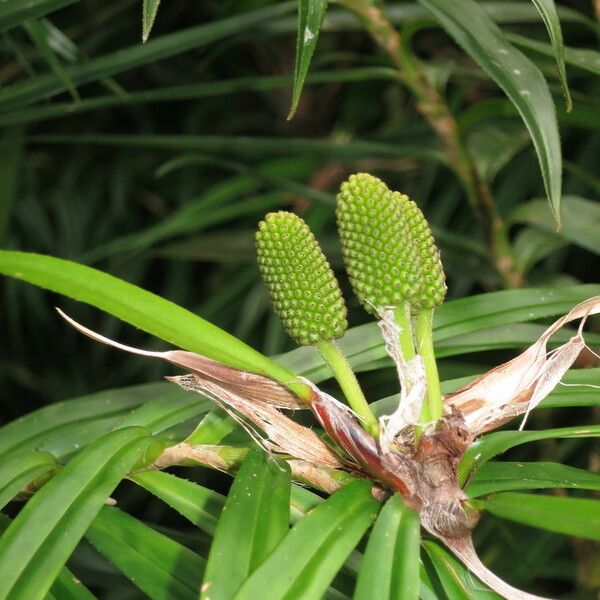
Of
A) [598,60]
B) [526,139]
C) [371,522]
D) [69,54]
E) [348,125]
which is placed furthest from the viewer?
[348,125]

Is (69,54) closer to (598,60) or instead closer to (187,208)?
(187,208)

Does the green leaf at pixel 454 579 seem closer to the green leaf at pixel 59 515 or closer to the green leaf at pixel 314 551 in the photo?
the green leaf at pixel 314 551

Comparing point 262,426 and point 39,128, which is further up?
point 39,128

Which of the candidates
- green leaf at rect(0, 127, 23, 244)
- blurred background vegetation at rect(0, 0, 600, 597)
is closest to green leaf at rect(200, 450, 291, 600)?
blurred background vegetation at rect(0, 0, 600, 597)

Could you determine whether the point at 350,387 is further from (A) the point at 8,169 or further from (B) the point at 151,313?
(A) the point at 8,169

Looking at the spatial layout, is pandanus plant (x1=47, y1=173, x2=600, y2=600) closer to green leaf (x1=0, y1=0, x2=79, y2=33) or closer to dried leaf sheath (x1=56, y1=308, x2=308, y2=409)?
dried leaf sheath (x1=56, y1=308, x2=308, y2=409)

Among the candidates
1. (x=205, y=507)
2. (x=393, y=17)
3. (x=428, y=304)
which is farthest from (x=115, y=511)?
(x=393, y=17)

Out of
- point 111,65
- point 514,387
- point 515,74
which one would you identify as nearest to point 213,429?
point 514,387
